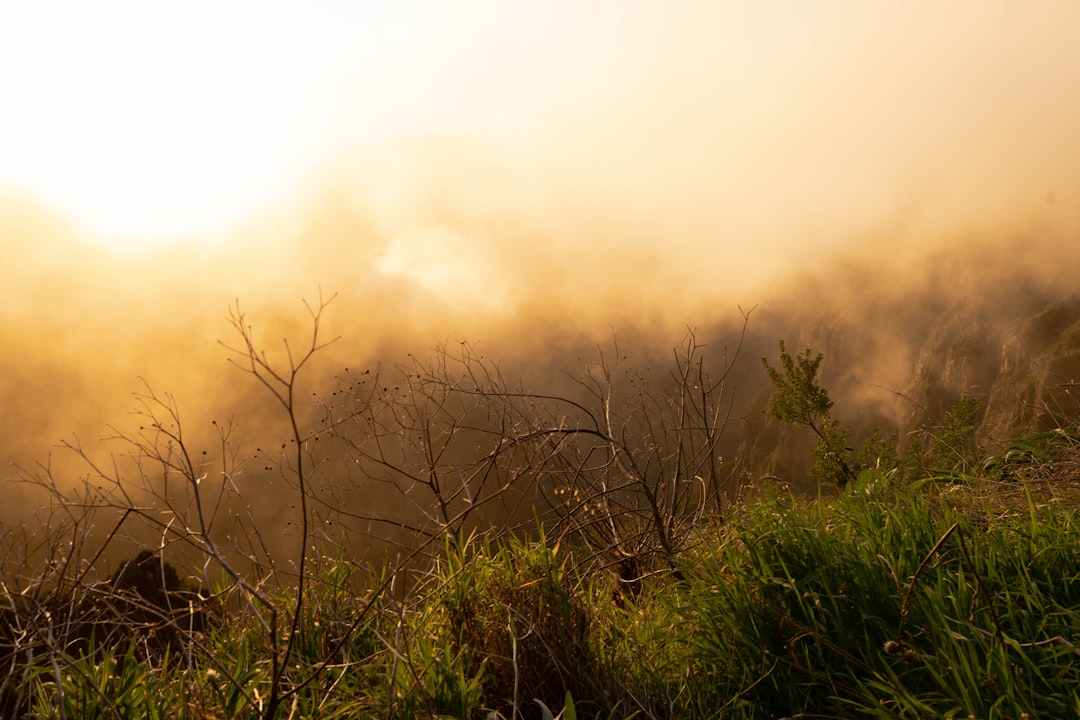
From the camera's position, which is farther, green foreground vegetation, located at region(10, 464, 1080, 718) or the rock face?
the rock face

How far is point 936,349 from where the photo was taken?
257ft

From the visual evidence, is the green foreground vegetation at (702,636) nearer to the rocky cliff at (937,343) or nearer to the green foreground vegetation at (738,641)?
the green foreground vegetation at (738,641)

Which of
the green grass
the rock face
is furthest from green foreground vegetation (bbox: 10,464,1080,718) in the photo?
the rock face

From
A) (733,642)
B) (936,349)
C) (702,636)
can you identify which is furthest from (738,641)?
(936,349)

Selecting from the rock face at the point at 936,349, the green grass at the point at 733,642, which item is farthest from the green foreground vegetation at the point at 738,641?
the rock face at the point at 936,349

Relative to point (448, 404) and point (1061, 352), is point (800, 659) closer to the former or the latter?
point (448, 404)

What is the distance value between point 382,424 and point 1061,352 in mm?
71752

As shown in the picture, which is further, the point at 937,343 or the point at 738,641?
the point at 937,343

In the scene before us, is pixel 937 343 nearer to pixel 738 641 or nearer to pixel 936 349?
pixel 936 349

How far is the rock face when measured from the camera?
63250mm

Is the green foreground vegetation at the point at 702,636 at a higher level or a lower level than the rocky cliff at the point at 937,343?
lower

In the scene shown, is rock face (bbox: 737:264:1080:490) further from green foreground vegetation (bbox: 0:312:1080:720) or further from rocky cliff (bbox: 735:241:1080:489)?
green foreground vegetation (bbox: 0:312:1080:720)

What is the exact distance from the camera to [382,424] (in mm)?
4906

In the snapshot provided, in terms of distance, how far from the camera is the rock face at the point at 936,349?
→ 63.2 metres
